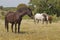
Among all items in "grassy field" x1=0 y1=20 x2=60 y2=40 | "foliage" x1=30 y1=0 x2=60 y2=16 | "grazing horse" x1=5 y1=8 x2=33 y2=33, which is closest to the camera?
"grassy field" x1=0 y1=20 x2=60 y2=40

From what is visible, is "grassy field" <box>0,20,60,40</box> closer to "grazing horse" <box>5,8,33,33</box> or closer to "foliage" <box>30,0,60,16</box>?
"grazing horse" <box>5,8,33,33</box>

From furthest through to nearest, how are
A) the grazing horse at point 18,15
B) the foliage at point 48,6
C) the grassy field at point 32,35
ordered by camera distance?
the foliage at point 48,6, the grazing horse at point 18,15, the grassy field at point 32,35

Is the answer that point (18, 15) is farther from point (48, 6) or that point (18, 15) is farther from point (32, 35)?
point (48, 6)

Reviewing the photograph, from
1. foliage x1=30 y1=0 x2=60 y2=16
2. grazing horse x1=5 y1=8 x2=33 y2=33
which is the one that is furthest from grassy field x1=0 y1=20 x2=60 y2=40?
foliage x1=30 y1=0 x2=60 y2=16

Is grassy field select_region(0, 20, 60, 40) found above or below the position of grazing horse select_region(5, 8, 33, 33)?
below

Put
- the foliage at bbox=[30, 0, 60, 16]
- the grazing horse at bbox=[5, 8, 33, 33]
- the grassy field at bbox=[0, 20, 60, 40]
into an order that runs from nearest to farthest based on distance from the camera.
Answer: the grassy field at bbox=[0, 20, 60, 40] < the grazing horse at bbox=[5, 8, 33, 33] < the foliage at bbox=[30, 0, 60, 16]

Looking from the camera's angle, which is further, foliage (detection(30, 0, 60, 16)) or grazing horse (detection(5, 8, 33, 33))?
foliage (detection(30, 0, 60, 16))

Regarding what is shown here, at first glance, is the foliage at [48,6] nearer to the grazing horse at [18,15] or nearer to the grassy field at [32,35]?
the grassy field at [32,35]

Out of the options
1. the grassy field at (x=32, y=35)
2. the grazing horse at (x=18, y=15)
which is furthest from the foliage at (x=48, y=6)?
the grazing horse at (x=18, y=15)

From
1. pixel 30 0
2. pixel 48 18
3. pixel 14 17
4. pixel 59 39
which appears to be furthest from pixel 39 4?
pixel 59 39

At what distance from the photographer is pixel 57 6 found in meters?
42.6

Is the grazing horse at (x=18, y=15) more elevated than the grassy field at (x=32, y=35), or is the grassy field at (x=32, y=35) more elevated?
the grazing horse at (x=18, y=15)

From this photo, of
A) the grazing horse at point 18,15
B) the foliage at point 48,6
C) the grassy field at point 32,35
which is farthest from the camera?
the foliage at point 48,6

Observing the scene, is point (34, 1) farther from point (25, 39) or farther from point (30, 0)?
point (25, 39)
